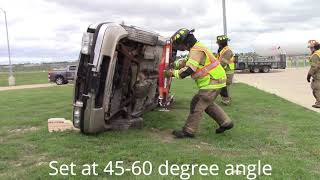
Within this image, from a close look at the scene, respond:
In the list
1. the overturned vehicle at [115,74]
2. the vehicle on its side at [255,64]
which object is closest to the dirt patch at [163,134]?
the overturned vehicle at [115,74]

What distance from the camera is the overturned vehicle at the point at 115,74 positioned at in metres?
7.04

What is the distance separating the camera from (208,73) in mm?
7773

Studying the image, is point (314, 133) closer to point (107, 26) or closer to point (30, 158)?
point (107, 26)

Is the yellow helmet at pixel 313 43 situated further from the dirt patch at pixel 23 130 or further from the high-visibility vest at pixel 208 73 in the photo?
the dirt patch at pixel 23 130

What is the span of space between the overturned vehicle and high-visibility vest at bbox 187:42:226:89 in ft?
2.58

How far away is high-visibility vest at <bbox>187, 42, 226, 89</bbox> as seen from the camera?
7.73 metres

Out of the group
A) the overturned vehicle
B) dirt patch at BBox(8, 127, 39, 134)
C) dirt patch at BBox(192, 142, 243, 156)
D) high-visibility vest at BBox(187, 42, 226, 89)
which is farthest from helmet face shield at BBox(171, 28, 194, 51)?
dirt patch at BBox(8, 127, 39, 134)

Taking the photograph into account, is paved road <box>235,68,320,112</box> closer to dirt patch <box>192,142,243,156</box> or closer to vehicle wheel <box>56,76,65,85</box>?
dirt patch <box>192,142,243,156</box>

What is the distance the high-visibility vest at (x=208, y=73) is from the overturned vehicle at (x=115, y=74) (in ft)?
2.58

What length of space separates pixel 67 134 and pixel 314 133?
4.05 meters

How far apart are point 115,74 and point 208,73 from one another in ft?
4.75

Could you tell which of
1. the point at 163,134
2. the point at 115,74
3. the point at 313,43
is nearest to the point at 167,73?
the point at 115,74

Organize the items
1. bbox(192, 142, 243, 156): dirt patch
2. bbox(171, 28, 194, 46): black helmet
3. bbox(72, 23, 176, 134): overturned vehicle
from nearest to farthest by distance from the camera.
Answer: bbox(192, 142, 243, 156): dirt patch → bbox(72, 23, 176, 134): overturned vehicle → bbox(171, 28, 194, 46): black helmet

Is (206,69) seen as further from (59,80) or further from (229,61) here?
(59,80)
